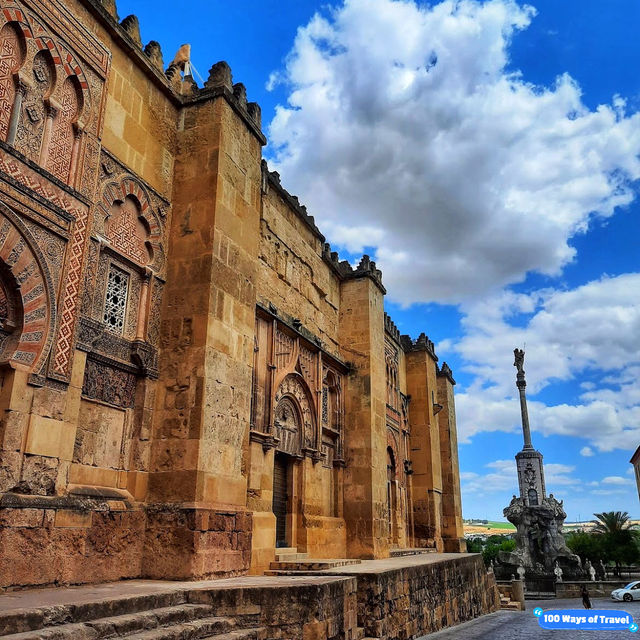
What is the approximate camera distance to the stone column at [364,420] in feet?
38.4

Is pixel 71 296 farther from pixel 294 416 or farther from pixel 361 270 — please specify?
pixel 361 270

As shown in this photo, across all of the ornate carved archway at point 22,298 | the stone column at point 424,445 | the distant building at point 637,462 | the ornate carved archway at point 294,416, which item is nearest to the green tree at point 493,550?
the distant building at point 637,462

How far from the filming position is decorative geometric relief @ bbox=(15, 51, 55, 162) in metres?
5.47

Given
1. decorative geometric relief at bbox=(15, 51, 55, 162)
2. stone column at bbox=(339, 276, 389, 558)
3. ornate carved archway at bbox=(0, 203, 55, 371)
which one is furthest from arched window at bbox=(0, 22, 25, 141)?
stone column at bbox=(339, 276, 389, 558)

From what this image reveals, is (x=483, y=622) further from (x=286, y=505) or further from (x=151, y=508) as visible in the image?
(x=151, y=508)

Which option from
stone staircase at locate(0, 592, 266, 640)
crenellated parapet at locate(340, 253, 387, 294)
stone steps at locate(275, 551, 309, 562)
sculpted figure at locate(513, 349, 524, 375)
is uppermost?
sculpted figure at locate(513, 349, 524, 375)

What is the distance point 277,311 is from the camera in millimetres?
10109

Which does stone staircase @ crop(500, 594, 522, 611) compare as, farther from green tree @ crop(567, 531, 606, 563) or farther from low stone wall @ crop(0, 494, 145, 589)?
green tree @ crop(567, 531, 606, 563)

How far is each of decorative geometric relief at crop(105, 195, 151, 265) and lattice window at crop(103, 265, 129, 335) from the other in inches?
10.2

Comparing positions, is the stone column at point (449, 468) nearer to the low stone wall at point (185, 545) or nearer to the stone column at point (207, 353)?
the stone column at point (207, 353)

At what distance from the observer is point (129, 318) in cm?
670

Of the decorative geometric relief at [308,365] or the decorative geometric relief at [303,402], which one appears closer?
the decorative geometric relief at [303,402]

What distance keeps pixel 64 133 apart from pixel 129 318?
6.74ft

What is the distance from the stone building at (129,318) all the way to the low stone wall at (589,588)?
21.7m
